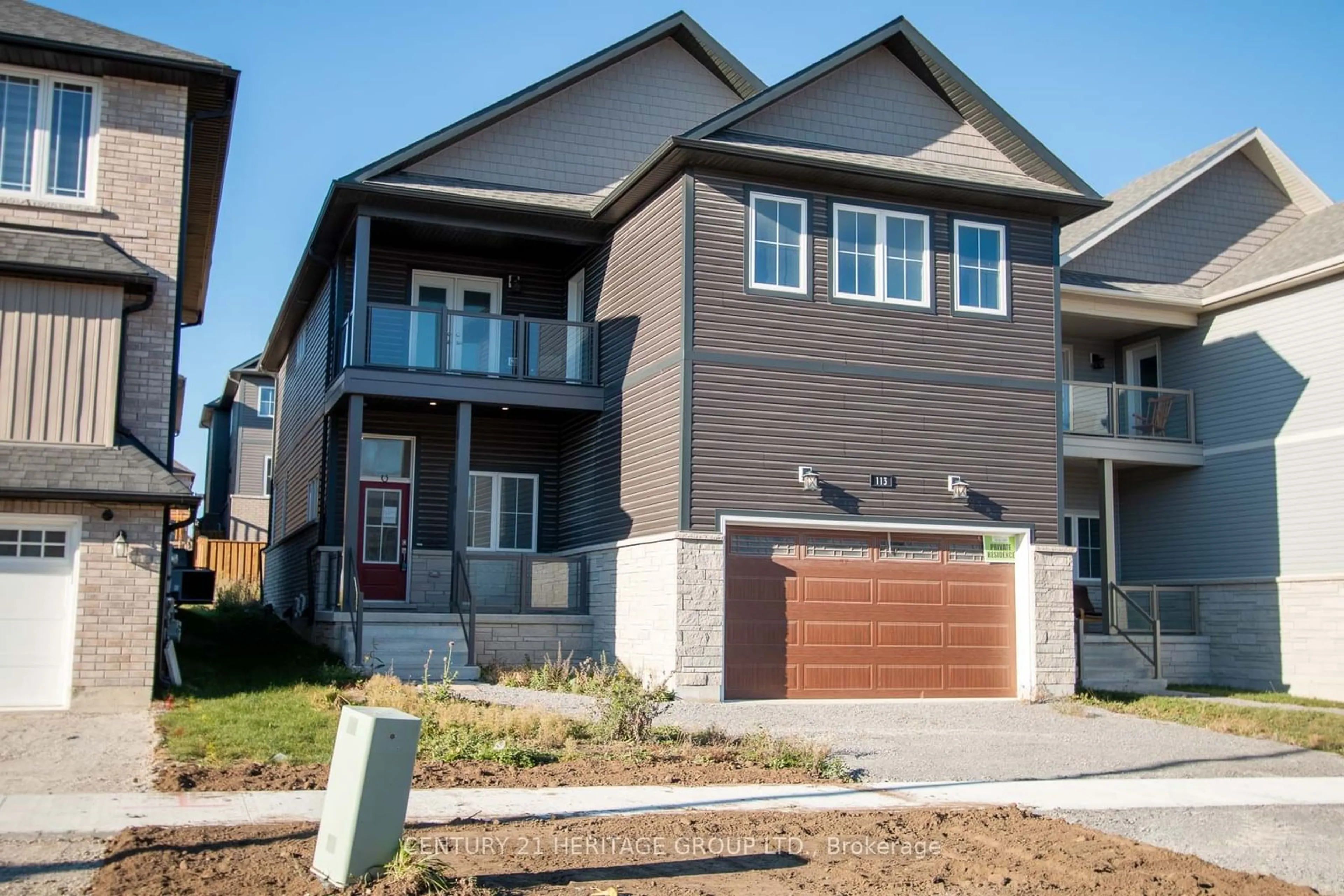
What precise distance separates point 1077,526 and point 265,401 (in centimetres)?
3117

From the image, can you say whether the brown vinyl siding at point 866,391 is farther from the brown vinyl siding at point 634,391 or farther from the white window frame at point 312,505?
the white window frame at point 312,505

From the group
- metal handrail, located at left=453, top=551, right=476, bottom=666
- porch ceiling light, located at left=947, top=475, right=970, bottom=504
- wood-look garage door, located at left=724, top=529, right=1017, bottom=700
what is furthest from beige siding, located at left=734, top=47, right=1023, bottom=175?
metal handrail, located at left=453, top=551, right=476, bottom=666

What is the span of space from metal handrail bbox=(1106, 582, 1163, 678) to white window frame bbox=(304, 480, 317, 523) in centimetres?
1400

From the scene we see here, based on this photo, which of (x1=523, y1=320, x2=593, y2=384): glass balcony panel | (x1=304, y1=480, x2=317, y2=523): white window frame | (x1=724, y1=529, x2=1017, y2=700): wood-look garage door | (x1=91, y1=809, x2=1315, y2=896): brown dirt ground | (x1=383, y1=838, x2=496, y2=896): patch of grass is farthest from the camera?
(x1=304, y1=480, x2=317, y2=523): white window frame

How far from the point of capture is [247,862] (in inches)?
290

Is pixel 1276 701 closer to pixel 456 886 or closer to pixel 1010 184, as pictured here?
pixel 1010 184

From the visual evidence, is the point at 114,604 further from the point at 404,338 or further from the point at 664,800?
the point at 664,800

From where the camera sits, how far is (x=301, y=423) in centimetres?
2591

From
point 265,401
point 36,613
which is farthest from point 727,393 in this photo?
point 265,401

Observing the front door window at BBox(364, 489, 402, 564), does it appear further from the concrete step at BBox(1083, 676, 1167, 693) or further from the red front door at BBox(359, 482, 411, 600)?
the concrete step at BBox(1083, 676, 1167, 693)

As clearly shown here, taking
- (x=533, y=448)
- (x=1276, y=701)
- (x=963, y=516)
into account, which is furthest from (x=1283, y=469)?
(x=533, y=448)

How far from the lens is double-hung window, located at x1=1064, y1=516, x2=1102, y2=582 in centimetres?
2464

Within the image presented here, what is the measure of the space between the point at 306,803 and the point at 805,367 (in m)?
10.7

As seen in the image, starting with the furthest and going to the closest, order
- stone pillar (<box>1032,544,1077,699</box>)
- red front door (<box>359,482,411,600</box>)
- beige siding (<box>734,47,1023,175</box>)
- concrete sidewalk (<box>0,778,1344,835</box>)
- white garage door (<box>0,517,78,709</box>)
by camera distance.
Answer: red front door (<box>359,482,411,600</box>) < beige siding (<box>734,47,1023,175</box>) < stone pillar (<box>1032,544,1077,699</box>) < white garage door (<box>0,517,78,709</box>) < concrete sidewalk (<box>0,778,1344,835</box>)
